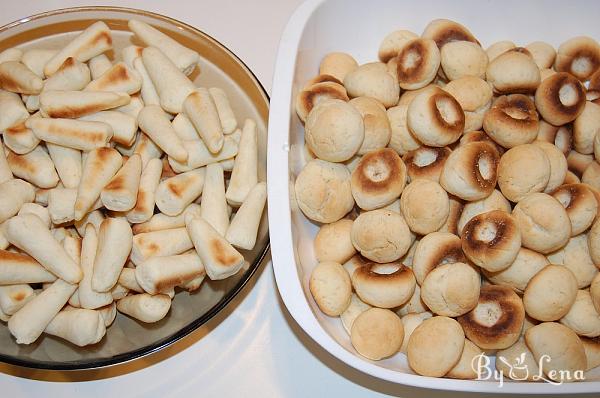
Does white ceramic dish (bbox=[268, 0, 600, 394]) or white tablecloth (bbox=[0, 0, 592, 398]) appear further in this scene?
white tablecloth (bbox=[0, 0, 592, 398])

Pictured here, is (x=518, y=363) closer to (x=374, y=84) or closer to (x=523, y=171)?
(x=523, y=171)

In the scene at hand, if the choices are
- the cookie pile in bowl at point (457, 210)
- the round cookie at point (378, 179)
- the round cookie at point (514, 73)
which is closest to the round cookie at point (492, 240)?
the cookie pile in bowl at point (457, 210)

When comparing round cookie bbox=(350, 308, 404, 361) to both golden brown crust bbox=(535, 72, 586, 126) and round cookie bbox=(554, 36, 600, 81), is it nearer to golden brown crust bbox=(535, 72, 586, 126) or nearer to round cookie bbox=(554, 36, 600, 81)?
golden brown crust bbox=(535, 72, 586, 126)

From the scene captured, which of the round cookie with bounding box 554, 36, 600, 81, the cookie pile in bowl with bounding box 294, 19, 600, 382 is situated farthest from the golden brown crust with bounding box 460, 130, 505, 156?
the round cookie with bounding box 554, 36, 600, 81

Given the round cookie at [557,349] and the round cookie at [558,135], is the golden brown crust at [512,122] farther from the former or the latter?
the round cookie at [557,349]

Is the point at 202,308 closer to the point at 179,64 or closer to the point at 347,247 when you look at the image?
the point at 347,247

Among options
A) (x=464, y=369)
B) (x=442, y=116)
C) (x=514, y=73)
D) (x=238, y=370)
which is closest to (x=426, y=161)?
(x=442, y=116)
